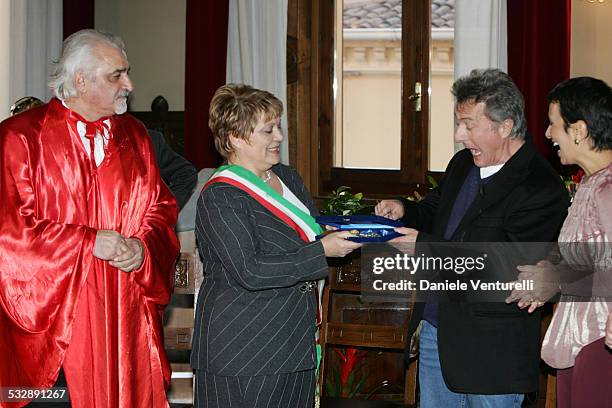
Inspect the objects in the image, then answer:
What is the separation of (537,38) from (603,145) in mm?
2085

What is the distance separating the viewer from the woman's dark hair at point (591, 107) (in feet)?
7.59

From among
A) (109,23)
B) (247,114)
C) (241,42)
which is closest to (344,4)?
(241,42)

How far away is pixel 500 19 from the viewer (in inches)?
174

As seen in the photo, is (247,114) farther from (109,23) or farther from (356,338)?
(109,23)

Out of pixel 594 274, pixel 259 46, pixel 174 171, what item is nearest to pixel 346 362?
pixel 174 171

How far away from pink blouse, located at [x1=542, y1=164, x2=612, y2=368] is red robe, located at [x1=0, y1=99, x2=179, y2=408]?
3.94ft

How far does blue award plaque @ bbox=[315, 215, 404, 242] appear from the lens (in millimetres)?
2465

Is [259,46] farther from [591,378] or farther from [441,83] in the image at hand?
[591,378]

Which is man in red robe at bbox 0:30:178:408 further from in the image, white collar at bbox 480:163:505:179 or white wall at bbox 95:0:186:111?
white wall at bbox 95:0:186:111

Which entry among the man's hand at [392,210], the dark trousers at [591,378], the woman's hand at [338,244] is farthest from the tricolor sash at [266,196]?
the dark trousers at [591,378]

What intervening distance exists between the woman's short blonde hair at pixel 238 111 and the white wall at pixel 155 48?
344 cm

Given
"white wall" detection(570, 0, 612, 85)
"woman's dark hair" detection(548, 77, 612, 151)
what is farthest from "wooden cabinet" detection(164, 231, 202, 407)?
"white wall" detection(570, 0, 612, 85)

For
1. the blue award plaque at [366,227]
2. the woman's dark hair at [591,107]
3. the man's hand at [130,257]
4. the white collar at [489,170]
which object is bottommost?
the man's hand at [130,257]

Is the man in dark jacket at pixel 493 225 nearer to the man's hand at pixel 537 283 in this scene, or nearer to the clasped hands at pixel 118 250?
the man's hand at pixel 537 283
